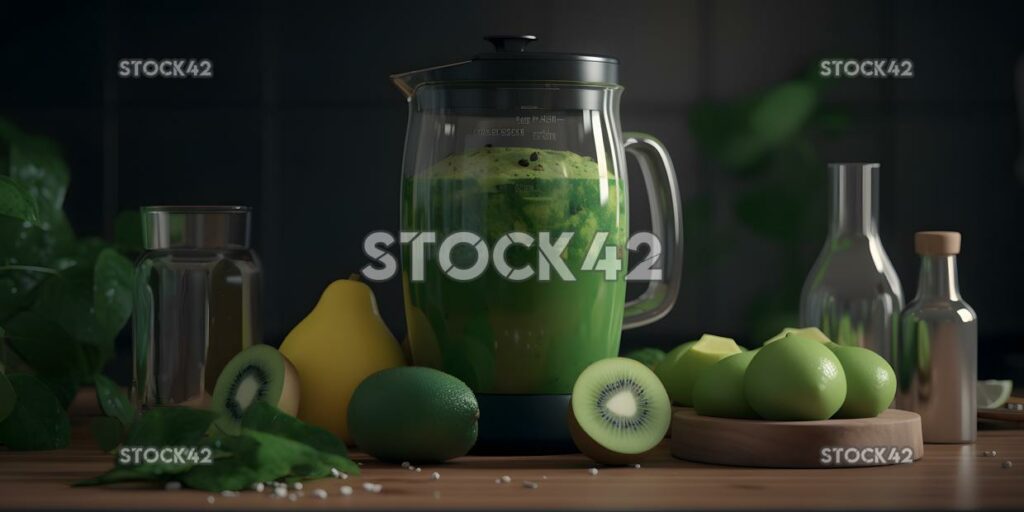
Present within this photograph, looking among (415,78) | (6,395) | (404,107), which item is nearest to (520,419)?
(415,78)

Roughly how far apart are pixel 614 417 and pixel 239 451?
284 mm

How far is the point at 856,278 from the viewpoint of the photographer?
4.06 ft

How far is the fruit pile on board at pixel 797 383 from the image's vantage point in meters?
1.00

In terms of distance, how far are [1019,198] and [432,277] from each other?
192 cm

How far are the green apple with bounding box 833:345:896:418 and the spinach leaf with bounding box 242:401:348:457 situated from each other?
0.39 metres

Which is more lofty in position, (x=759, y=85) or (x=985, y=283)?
(x=759, y=85)

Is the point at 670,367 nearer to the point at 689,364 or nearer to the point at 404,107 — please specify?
the point at 689,364

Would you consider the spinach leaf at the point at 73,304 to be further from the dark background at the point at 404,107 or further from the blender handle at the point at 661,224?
the dark background at the point at 404,107

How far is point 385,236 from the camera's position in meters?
2.47

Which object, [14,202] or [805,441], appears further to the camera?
[14,202]

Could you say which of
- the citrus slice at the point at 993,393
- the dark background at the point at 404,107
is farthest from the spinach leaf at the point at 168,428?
the dark background at the point at 404,107

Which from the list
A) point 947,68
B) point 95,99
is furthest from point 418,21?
point 947,68

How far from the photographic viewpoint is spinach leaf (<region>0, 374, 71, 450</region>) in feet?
3.68

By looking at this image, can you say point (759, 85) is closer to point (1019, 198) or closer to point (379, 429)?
point (1019, 198)
